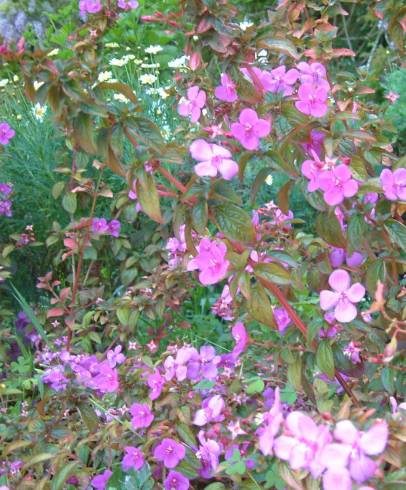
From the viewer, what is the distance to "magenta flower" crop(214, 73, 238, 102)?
1194 mm

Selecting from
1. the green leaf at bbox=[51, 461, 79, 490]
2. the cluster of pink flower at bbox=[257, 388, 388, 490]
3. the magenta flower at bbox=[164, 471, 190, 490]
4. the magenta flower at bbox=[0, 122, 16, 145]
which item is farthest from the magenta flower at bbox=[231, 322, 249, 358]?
the magenta flower at bbox=[0, 122, 16, 145]

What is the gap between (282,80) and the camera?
1259 millimetres

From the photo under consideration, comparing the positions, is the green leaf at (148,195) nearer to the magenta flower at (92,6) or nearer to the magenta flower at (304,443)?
the magenta flower at (304,443)

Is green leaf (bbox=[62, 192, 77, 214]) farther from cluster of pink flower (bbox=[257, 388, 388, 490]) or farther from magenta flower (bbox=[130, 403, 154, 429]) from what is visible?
cluster of pink flower (bbox=[257, 388, 388, 490])

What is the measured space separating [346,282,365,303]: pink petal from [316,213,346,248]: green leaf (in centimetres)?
8

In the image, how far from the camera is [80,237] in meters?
2.18

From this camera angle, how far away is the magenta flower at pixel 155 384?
4.33 ft

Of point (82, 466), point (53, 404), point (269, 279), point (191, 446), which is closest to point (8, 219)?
point (53, 404)

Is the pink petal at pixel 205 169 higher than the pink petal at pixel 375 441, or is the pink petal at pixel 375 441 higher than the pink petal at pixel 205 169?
the pink petal at pixel 205 169

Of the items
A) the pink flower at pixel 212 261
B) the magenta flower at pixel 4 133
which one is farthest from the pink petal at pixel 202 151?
the magenta flower at pixel 4 133

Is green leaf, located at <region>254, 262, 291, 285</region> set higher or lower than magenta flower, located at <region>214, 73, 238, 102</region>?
lower

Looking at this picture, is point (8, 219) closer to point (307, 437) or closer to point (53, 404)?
point (53, 404)

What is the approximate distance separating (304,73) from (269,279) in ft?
1.27

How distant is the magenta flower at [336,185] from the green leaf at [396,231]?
0.12 metres
